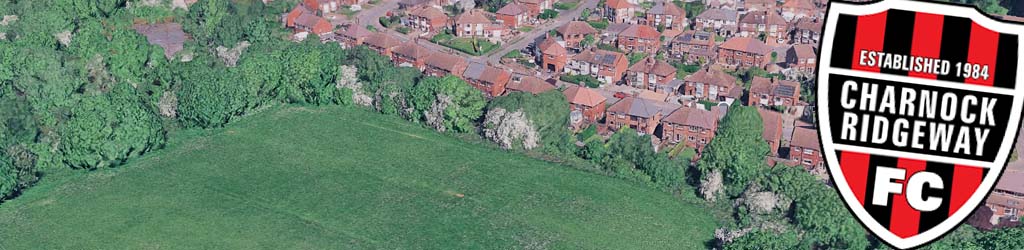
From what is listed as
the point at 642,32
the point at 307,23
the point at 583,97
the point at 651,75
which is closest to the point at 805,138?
the point at 583,97

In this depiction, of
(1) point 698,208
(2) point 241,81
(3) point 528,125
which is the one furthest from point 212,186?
(1) point 698,208

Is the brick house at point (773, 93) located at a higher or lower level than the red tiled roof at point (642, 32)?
lower

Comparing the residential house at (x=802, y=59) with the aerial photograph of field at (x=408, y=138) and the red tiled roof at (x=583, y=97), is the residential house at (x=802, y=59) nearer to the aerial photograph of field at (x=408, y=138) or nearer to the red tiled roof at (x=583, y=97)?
the aerial photograph of field at (x=408, y=138)

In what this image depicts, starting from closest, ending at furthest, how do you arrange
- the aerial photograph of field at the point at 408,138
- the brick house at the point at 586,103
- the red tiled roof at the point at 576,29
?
the aerial photograph of field at the point at 408,138
the brick house at the point at 586,103
the red tiled roof at the point at 576,29

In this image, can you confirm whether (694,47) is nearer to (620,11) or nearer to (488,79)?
(620,11)

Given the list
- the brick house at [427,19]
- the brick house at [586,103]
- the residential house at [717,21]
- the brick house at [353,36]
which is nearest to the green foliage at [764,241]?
the brick house at [586,103]

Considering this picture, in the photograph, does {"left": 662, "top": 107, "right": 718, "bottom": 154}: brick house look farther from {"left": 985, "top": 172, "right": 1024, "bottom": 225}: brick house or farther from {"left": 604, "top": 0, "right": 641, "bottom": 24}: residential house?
{"left": 604, "top": 0, "right": 641, "bottom": 24}: residential house
